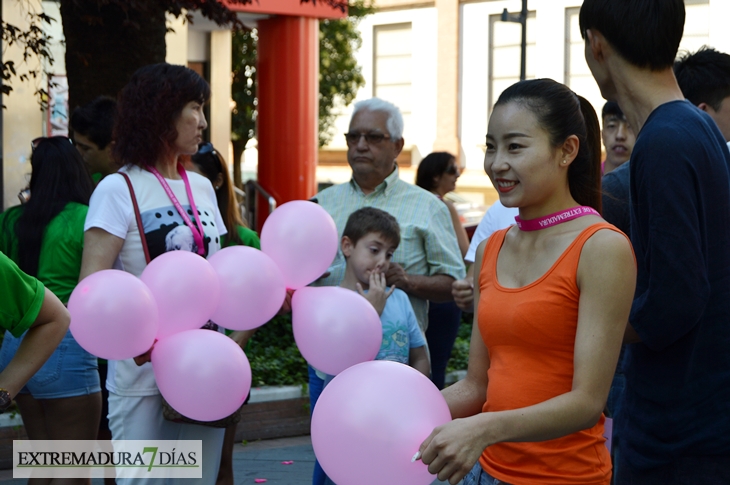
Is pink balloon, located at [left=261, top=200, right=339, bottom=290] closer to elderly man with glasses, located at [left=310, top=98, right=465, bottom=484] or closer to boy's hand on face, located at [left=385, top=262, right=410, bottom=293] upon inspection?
boy's hand on face, located at [left=385, top=262, right=410, bottom=293]

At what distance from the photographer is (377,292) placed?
3867 mm

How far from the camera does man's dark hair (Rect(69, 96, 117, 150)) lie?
14.7 feet

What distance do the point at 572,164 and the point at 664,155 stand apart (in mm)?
234

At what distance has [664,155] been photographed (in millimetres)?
2123

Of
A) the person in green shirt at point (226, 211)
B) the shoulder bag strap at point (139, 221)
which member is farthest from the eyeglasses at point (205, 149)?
the shoulder bag strap at point (139, 221)

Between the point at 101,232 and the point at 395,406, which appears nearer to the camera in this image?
the point at 395,406

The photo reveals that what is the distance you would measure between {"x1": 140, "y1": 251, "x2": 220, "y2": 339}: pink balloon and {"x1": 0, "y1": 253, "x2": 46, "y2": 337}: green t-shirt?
1.89 ft

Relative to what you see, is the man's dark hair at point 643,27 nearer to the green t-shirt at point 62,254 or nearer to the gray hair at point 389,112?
the gray hair at point 389,112

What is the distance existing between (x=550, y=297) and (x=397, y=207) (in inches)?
95.0

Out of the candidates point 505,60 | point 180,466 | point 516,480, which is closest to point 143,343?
point 180,466

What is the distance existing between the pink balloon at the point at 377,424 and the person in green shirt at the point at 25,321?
1.05 m

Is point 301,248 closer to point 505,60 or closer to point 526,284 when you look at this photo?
point 526,284

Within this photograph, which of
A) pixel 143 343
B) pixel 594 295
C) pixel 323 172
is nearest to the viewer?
pixel 594 295

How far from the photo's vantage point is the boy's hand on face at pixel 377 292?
386cm
